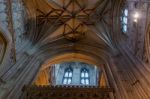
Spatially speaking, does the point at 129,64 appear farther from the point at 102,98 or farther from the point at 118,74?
the point at 102,98

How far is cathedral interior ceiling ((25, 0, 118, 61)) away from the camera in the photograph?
16516mm

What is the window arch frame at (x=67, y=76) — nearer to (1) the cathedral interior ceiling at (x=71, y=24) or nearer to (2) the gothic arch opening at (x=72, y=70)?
(2) the gothic arch opening at (x=72, y=70)

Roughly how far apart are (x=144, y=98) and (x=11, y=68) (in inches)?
230

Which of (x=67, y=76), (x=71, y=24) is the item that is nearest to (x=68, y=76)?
(x=67, y=76)

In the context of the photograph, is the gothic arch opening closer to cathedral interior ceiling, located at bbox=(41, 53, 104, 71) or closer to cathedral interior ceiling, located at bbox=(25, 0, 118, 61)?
cathedral interior ceiling, located at bbox=(41, 53, 104, 71)

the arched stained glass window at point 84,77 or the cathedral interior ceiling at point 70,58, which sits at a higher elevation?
the arched stained glass window at point 84,77

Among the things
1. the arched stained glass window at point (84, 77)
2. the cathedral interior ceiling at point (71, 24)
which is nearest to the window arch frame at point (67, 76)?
the arched stained glass window at point (84, 77)

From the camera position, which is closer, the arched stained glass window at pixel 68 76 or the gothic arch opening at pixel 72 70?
the gothic arch opening at pixel 72 70

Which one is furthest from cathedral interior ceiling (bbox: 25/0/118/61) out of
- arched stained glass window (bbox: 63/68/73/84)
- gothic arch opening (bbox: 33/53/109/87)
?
arched stained glass window (bbox: 63/68/73/84)

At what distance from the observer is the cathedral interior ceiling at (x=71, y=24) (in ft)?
54.2

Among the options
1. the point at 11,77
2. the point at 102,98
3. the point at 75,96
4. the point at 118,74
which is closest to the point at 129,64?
the point at 118,74

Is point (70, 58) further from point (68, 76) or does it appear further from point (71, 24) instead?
point (68, 76)

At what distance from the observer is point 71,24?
58.5 feet

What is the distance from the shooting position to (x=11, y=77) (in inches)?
434
